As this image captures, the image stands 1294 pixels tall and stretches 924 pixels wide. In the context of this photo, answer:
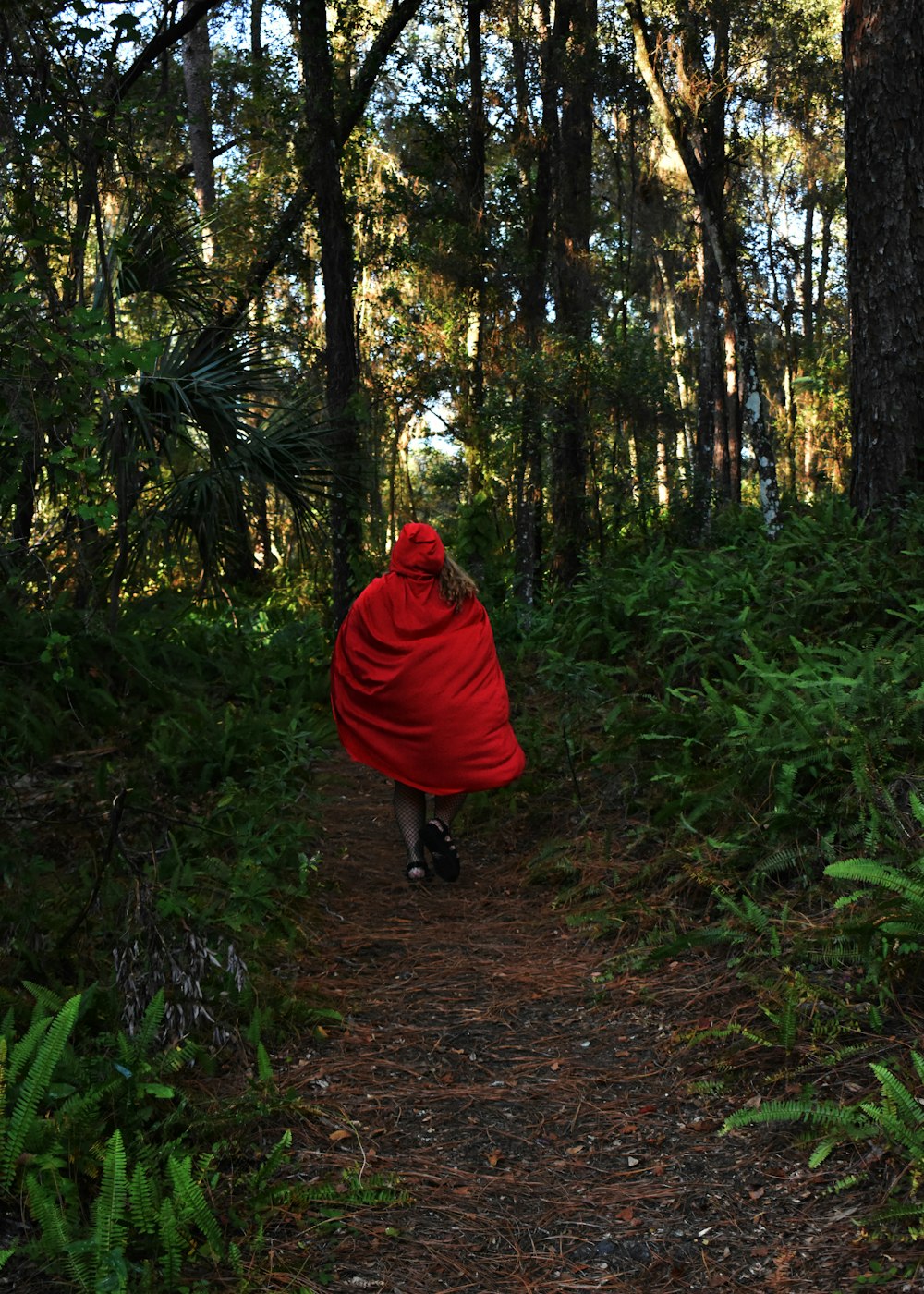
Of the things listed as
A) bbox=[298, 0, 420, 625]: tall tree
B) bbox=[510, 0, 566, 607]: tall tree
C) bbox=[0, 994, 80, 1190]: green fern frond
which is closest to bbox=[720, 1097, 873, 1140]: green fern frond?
bbox=[0, 994, 80, 1190]: green fern frond

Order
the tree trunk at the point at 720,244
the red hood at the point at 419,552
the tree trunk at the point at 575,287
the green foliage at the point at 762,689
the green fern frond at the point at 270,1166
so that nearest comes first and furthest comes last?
the green fern frond at the point at 270,1166, the green foliage at the point at 762,689, the red hood at the point at 419,552, the tree trunk at the point at 720,244, the tree trunk at the point at 575,287

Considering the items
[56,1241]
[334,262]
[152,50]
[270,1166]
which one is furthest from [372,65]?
[56,1241]

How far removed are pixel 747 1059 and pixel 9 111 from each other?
163 inches

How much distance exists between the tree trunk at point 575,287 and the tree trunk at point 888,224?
4.69 meters

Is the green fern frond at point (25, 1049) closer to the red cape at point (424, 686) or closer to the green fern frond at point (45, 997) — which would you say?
the green fern frond at point (45, 997)

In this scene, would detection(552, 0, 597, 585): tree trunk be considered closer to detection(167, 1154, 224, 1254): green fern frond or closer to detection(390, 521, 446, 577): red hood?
detection(390, 521, 446, 577): red hood

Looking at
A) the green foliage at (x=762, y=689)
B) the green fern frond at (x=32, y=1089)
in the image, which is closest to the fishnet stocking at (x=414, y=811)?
the green foliage at (x=762, y=689)

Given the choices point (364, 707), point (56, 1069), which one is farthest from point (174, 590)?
point (56, 1069)

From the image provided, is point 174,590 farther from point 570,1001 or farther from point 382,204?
point 382,204

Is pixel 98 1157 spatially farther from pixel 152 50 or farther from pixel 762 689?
pixel 152 50

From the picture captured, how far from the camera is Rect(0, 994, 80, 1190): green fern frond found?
2846mm

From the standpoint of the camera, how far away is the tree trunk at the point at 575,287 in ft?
44.2

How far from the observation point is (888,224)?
8250 millimetres

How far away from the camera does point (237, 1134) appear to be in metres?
3.38
